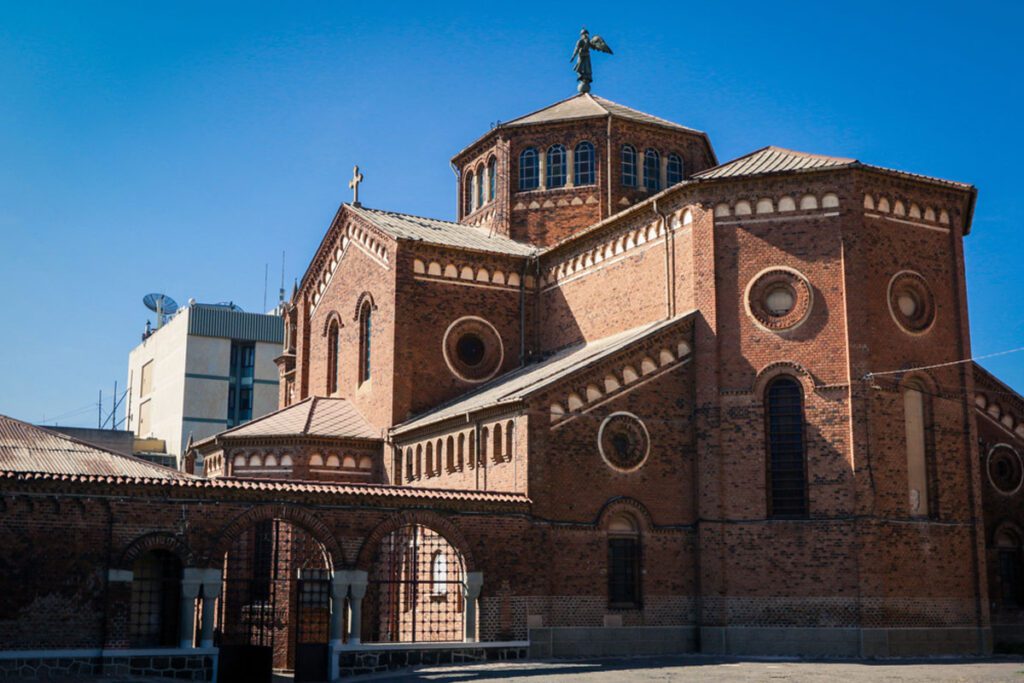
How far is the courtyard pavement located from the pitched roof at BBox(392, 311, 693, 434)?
20.3 ft

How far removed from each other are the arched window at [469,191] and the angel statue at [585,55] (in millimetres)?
5176

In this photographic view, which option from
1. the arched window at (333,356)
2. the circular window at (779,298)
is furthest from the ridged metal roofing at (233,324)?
the circular window at (779,298)

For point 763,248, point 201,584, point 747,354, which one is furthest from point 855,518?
point 201,584

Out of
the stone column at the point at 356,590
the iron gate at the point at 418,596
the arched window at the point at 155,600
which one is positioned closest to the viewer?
the arched window at the point at 155,600

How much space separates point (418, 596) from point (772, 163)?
1395cm

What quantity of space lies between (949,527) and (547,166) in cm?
1738

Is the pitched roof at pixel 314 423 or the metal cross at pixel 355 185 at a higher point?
the metal cross at pixel 355 185

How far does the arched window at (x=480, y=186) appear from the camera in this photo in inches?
1544

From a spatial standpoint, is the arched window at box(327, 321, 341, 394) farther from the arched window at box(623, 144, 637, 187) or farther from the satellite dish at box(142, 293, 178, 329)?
the satellite dish at box(142, 293, 178, 329)

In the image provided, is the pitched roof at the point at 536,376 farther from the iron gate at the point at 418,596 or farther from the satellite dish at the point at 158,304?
the satellite dish at the point at 158,304

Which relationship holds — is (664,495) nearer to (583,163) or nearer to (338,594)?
(338,594)

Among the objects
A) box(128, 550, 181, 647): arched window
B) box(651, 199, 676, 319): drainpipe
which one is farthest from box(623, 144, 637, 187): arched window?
box(128, 550, 181, 647): arched window

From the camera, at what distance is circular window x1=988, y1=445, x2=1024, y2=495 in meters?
29.6

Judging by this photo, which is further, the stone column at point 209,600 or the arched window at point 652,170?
the arched window at point 652,170
